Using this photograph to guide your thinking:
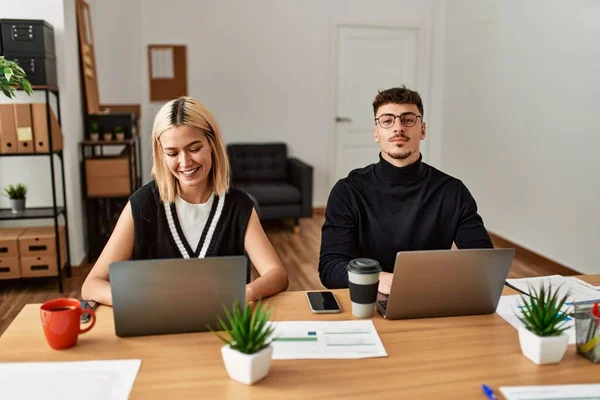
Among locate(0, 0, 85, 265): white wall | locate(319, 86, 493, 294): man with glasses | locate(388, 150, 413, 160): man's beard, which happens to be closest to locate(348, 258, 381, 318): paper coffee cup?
locate(319, 86, 493, 294): man with glasses

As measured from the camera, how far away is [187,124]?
1.69 meters

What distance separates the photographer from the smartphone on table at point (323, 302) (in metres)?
1.51

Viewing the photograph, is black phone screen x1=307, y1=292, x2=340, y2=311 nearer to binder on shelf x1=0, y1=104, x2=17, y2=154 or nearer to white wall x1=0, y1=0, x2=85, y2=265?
binder on shelf x1=0, y1=104, x2=17, y2=154

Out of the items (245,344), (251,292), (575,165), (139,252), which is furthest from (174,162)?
(575,165)

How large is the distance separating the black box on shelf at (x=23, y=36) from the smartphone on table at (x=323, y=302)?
2.87 metres

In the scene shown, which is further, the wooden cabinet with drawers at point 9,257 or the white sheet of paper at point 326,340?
the wooden cabinet with drawers at point 9,257

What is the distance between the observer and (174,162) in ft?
5.58

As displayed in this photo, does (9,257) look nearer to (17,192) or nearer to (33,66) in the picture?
(17,192)

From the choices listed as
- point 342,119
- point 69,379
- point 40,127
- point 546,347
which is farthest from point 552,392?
point 342,119

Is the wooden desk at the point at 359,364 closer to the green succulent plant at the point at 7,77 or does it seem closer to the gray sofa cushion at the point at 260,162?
the green succulent plant at the point at 7,77

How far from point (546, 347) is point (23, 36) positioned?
3.52 m

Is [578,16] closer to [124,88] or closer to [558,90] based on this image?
[558,90]

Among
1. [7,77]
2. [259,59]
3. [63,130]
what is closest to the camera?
[7,77]

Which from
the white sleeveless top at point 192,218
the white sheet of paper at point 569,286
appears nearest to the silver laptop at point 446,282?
the white sheet of paper at point 569,286
